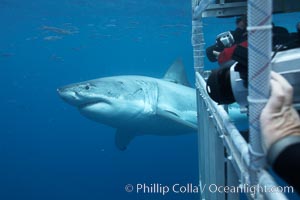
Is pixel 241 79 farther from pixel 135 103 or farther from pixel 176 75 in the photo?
pixel 176 75

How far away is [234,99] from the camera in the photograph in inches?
73.4

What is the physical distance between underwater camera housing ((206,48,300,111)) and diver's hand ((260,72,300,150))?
214 mm

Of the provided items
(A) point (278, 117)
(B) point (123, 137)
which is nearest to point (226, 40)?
(A) point (278, 117)

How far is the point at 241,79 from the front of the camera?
1.62 metres

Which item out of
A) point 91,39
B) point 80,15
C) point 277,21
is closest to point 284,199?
point 80,15

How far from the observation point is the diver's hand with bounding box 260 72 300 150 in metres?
1.19

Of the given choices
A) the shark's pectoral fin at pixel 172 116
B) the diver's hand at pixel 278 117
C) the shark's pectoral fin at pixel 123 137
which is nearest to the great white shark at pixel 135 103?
the shark's pectoral fin at pixel 172 116

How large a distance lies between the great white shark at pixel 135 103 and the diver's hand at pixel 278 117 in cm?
561

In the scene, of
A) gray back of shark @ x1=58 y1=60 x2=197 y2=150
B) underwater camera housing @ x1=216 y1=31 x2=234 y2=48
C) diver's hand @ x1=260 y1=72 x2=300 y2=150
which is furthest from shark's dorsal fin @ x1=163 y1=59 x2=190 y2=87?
diver's hand @ x1=260 y1=72 x2=300 y2=150

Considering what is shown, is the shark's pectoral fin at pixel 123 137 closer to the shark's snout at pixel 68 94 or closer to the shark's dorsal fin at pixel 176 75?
the shark's dorsal fin at pixel 176 75

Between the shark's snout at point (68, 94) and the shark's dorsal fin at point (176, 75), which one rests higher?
the shark's snout at point (68, 94)

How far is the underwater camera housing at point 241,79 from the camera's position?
55.7 inches

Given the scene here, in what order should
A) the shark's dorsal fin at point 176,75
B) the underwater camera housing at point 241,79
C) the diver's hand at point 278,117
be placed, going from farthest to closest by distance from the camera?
the shark's dorsal fin at point 176,75, the underwater camera housing at point 241,79, the diver's hand at point 278,117

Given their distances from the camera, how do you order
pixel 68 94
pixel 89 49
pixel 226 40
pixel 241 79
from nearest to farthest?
pixel 241 79 < pixel 226 40 < pixel 68 94 < pixel 89 49
